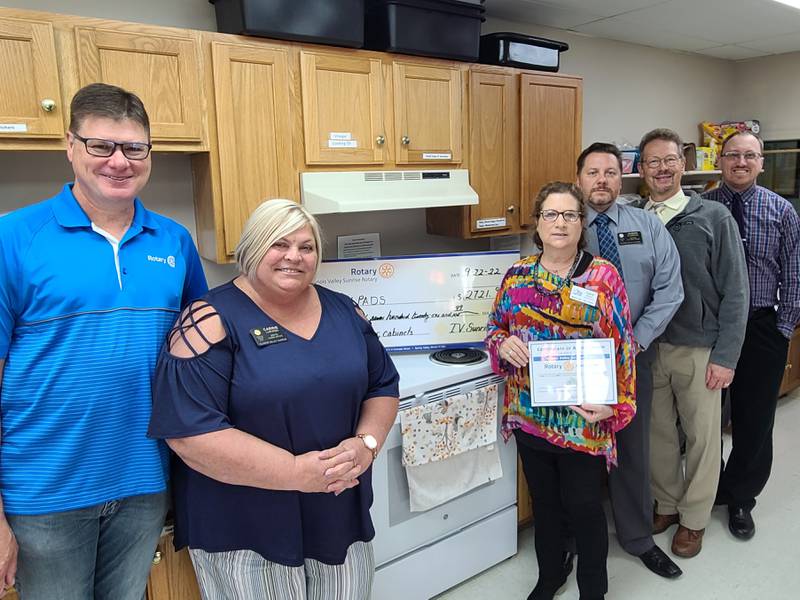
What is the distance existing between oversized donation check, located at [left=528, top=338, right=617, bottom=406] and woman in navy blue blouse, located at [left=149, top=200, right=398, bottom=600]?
56 cm

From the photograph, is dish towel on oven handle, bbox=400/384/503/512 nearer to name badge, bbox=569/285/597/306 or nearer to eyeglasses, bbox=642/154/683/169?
name badge, bbox=569/285/597/306

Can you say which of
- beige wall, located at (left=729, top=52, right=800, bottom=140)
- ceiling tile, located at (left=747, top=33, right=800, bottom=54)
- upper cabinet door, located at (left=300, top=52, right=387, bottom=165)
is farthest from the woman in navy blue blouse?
beige wall, located at (left=729, top=52, right=800, bottom=140)

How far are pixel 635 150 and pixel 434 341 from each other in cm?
200

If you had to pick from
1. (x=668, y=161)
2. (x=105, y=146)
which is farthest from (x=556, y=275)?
(x=105, y=146)

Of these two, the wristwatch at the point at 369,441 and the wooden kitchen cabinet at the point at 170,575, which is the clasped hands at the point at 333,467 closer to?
the wristwatch at the point at 369,441

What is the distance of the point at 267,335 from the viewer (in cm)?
133

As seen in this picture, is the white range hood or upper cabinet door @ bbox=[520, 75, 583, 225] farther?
upper cabinet door @ bbox=[520, 75, 583, 225]

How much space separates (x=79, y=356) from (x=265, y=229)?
0.48m

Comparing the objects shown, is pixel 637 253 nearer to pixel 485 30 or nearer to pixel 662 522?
pixel 662 522

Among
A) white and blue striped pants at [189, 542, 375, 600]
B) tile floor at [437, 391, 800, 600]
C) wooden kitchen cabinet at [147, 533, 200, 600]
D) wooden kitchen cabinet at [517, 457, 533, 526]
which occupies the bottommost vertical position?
tile floor at [437, 391, 800, 600]

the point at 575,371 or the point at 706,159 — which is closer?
the point at 575,371

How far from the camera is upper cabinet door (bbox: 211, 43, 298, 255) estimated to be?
192cm

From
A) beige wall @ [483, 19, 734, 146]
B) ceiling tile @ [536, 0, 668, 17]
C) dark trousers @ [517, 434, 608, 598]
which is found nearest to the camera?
dark trousers @ [517, 434, 608, 598]

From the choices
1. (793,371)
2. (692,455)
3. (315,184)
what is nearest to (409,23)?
(315,184)
